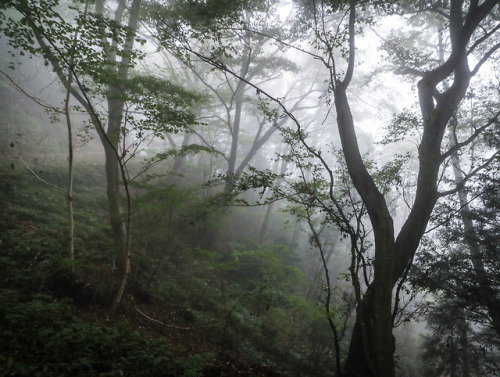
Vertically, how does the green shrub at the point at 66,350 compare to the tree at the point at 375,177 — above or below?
below

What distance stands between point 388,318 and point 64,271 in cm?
654

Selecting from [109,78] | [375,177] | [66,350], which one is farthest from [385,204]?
[109,78]

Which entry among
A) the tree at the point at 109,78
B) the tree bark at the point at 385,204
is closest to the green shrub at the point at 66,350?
the tree at the point at 109,78

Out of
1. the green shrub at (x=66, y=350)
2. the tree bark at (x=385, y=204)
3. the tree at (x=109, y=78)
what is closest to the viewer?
the green shrub at (x=66, y=350)

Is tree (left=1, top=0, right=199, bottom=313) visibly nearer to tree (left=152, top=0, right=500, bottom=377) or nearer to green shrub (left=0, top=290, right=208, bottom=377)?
green shrub (left=0, top=290, right=208, bottom=377)

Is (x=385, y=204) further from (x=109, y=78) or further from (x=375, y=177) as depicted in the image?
(x=109, y=78)

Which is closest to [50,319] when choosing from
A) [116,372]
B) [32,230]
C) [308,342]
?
[116,372]

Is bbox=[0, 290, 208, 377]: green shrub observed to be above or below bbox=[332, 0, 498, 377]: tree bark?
below

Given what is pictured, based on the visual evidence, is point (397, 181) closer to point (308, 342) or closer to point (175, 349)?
point (175, 349)

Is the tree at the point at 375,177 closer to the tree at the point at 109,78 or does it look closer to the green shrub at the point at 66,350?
the tree at the point at 109,78

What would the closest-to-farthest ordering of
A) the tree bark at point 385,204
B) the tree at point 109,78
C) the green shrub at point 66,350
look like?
the green shrub at point 66,350 → the tree bark at point 385,204 → the tree at point 109,78

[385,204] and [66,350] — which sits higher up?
[385,204]

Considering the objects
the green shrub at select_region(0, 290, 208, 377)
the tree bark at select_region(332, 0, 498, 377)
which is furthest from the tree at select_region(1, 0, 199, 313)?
the tree bark at select_region(332, 0, 498, 377)

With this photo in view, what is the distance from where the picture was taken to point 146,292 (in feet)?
24.0
